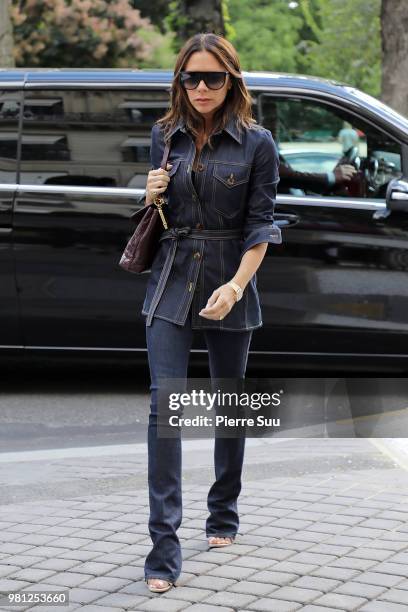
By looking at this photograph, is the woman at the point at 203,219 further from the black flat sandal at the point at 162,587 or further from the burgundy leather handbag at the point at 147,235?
the black flat sandal at the point at 162,587

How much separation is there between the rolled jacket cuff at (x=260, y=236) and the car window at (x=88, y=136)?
312cm

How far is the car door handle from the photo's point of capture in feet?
23.6

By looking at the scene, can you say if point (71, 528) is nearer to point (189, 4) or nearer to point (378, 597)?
point (378, 597)

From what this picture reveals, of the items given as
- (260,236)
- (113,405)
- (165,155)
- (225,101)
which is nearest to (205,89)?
(225,101)

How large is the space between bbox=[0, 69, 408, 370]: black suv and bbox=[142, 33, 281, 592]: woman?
2.89 m

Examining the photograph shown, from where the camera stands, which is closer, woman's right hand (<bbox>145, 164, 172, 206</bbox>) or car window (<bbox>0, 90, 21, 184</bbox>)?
woman's right hand (<bbox>145, 164, 172, 206</bbox>)

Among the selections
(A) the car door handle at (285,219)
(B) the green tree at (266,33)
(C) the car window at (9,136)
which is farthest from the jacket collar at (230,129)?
(B) the green tree at (266,33)

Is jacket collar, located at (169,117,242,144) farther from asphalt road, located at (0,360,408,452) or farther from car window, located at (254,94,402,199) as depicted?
car window, located at (254,94,402,199)

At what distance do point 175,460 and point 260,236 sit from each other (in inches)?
31.1

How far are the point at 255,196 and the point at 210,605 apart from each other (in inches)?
53.0

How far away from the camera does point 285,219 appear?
722 centimetres

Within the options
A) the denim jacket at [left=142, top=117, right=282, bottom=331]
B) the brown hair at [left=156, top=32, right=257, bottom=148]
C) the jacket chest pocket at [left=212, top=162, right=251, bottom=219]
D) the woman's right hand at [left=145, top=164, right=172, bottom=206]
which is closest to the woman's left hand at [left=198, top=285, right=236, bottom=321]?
the denim jacket at [left=142, top=117, right=282, bottom=331]

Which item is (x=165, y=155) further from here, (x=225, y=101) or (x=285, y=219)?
(x=285, y=219)

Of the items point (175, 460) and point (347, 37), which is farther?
point (347, 37)
